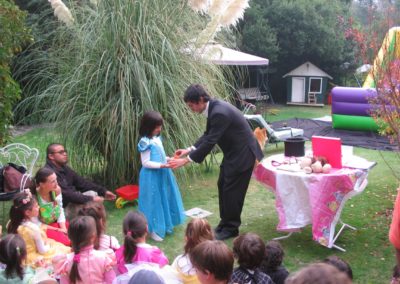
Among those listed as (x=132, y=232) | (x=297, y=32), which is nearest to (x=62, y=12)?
(x=132, y=232)

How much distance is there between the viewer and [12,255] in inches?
97.0

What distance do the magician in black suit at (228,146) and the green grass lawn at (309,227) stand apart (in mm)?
403

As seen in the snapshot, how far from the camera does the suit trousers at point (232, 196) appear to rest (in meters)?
3.95

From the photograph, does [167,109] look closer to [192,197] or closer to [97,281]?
[192,197]

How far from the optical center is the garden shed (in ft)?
54.3

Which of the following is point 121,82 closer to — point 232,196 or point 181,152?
point 181,152

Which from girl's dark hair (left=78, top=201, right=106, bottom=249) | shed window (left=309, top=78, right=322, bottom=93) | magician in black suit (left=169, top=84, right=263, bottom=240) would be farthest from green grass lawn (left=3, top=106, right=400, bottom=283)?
shed window (left=309, top=78, right=322, bottom=93)

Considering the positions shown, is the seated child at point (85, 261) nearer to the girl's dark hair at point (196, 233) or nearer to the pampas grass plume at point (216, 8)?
the girl's dark hair at point (196, 233)

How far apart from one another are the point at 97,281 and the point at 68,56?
12.0ft

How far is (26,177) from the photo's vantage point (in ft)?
13.5

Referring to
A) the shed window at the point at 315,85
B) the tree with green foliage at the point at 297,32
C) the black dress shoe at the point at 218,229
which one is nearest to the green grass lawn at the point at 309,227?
the black dress shoe at the point at 218,229

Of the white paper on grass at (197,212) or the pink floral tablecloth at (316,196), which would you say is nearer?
the pink floral tablecloth at (316,196)

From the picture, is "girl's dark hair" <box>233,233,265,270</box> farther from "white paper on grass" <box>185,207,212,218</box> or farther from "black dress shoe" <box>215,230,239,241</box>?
"white paper on grass" <box>185,207,212,218</box>

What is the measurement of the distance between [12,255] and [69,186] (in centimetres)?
172
